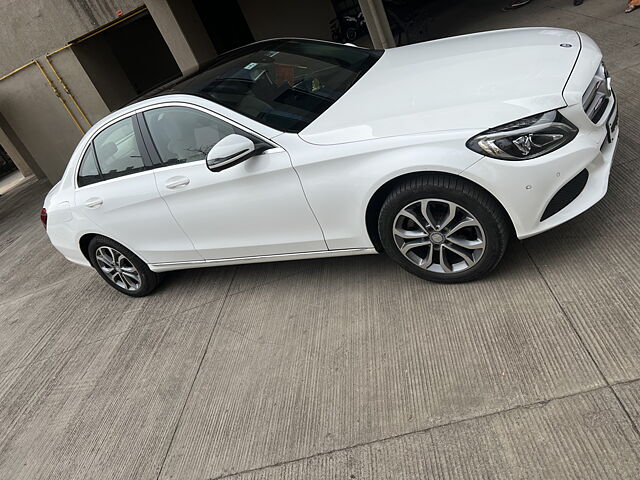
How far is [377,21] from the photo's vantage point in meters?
7.63

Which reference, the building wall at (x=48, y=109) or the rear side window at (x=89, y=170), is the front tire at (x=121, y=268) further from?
the building wall at (x=48, y=109)

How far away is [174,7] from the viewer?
28.5 ft

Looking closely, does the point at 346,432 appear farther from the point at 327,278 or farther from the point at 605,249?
the point at 605,249

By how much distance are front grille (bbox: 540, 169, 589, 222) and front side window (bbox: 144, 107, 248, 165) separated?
1.94 metres

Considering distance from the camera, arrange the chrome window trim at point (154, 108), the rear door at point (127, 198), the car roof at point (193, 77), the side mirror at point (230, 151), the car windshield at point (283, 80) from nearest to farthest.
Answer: the side mirror at point (230, 151)
the chrome window trim at point (154, 108)
the car windshield at point (283, 80)
the car roof at point (193, 77)
the rear door at point (127, 198)

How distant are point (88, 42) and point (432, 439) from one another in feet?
34.1

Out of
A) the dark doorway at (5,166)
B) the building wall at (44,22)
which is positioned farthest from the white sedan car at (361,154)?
the dark doorway at (5,166)

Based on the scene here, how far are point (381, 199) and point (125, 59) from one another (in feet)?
37.6

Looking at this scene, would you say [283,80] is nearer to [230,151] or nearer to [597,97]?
[230,151]

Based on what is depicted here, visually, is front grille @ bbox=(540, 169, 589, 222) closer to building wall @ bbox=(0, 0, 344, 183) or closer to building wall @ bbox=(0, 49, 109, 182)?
building wall @ bbox=(0, 0, 344, 183)

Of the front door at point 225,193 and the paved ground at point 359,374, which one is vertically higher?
the front door at point 225,193

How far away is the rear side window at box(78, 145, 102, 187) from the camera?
4426 millimetres

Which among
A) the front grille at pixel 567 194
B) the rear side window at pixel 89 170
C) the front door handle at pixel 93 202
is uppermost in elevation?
the rear side window at pixel 89 170

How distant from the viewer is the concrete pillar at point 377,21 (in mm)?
7592
